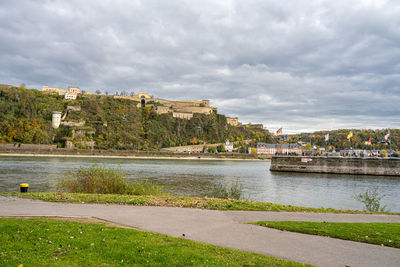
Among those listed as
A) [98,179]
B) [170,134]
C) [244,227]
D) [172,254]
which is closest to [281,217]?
[244,227]

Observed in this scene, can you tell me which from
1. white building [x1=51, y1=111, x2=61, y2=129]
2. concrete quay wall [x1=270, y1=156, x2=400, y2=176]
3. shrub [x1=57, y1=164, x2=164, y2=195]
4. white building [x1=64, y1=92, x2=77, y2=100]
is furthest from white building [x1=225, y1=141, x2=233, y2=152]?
shrub [x1=57, y1=164, x2=164, y2=195]

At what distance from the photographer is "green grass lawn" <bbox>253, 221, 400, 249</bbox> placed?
8250mm

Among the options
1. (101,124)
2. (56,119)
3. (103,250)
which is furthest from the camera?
(101,124)

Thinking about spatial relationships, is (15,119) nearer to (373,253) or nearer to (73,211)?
(73,211)

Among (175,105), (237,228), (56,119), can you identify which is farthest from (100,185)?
(175,105)

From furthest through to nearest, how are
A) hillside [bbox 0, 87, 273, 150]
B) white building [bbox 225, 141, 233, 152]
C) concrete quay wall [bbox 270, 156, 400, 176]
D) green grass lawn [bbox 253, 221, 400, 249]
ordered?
white building [bbox 225, 141, 233, 152], hillside [bbox 0, 87, 273, 150], concrete quay wall [bbox 270, 156, 400, 176], green grass lawn [bbox 253, 221, 400, 249]

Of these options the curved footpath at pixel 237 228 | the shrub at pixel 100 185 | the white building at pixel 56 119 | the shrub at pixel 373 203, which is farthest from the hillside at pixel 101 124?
the curved footpath at pixel 237 228

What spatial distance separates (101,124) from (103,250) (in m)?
136

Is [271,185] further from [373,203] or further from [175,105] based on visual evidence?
[175,105]

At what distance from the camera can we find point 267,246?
741 cm

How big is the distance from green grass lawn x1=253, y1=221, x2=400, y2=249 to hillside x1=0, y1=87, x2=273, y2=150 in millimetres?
120162

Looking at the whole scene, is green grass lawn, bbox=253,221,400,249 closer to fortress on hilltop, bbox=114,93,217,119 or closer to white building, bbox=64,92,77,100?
fortress on hilltop, bbox=114,93,217,119

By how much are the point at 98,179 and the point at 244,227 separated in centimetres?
1141

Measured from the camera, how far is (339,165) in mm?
55062
